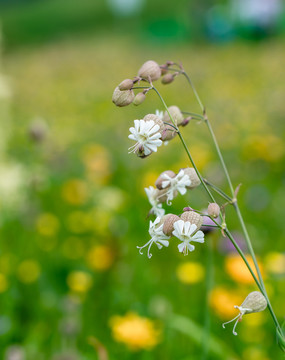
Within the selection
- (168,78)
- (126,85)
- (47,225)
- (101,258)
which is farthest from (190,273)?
(126,85)

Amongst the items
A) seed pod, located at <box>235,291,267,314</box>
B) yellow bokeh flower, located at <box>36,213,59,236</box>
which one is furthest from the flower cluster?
yellow bokeh flower, located at <box>36,213,59,236</box>

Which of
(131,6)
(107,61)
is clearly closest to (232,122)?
(107,61)

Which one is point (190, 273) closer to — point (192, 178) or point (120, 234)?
point (120, 234)

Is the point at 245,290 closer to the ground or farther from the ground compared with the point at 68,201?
farther from the ground

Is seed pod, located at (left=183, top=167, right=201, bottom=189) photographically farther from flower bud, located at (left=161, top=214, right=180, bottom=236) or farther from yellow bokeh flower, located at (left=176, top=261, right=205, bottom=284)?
yellow bokeh flower, located at (left=176, top=261, right=205, bottom=284)

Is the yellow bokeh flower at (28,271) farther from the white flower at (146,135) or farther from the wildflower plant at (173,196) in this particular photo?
the white flower at (146,135)

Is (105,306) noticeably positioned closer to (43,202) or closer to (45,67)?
(43,202)

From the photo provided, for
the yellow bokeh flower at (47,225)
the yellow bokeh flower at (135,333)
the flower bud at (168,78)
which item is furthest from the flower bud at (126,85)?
the yellow bokeh flower at (47,225)
